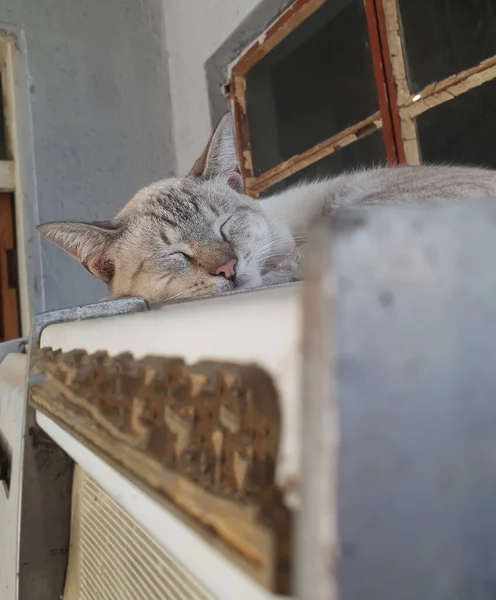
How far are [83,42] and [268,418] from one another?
245cm

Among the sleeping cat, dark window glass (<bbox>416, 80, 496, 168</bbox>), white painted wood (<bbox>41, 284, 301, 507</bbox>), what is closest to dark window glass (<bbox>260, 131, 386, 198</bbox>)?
dark window glass (<bbox>416, 80, 496, 168</bbox>)

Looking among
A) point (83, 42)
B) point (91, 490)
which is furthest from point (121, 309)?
point (83, 42)

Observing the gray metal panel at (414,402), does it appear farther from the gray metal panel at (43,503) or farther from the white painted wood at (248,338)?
the gray metal panel at (43,503)

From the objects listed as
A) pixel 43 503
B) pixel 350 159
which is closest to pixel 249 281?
pixel 43 503

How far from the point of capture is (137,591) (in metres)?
0.40

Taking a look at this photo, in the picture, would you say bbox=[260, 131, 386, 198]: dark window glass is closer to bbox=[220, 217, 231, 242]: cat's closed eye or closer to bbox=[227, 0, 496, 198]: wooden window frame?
bbox=[227, 0, 496, 198]: wooden window frame

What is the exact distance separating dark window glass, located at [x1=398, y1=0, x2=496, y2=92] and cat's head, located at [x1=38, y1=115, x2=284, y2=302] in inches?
22.7

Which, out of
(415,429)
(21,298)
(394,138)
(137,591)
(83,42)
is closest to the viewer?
(415,429)

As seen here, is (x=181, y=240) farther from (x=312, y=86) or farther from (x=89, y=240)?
(x=312, y=86)

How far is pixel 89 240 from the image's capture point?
3.36ft

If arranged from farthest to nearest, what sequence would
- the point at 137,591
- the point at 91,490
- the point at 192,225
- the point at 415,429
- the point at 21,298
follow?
the point at 21,298
the point at 192,225
the point at 91,490
the point at 137,591
the point at 415,429

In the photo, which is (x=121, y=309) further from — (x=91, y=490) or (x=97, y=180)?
(x=97, y=180)

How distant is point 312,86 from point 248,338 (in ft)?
5.67

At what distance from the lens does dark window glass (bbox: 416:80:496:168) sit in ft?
3.92
